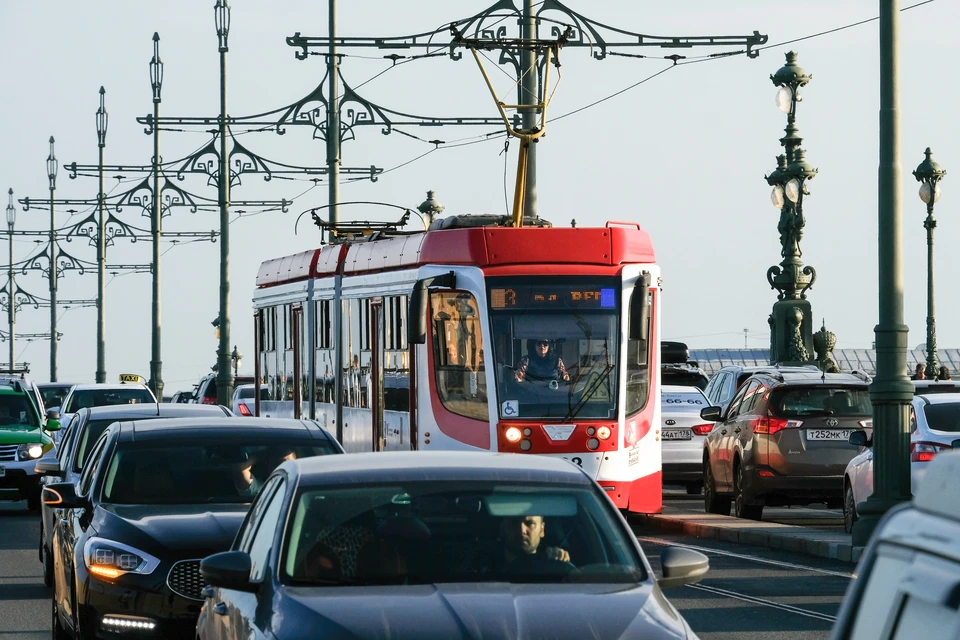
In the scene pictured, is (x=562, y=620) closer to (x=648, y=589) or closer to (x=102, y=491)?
(x=648, y=589)

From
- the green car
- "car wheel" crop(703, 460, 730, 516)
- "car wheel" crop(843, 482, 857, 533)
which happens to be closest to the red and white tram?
"car wheel" crop(843, 482, 857, 533)

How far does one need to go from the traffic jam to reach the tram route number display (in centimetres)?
2

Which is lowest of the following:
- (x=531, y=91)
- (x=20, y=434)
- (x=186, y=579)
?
(x=186, y=579)

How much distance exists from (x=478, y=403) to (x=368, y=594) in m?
12.8

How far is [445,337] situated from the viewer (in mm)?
19578

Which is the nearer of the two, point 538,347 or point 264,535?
point 264,535

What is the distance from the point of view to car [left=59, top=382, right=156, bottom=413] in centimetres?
3294

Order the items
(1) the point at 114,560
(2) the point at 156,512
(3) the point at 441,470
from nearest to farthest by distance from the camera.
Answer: (3) the point at 441,470 < (1) the point at 114,560 < (2) the point at 156,512

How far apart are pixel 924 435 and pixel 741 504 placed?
4429 millimetres

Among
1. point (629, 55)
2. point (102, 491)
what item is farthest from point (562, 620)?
point (629, 55)

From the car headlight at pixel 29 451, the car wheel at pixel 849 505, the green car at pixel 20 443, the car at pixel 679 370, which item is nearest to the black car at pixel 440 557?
the car wheel at pixel 849 505

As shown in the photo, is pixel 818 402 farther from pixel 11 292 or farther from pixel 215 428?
pixel 11 292

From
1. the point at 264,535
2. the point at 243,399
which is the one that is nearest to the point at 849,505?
the point at 264,535

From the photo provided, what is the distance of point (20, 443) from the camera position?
87.5ft
